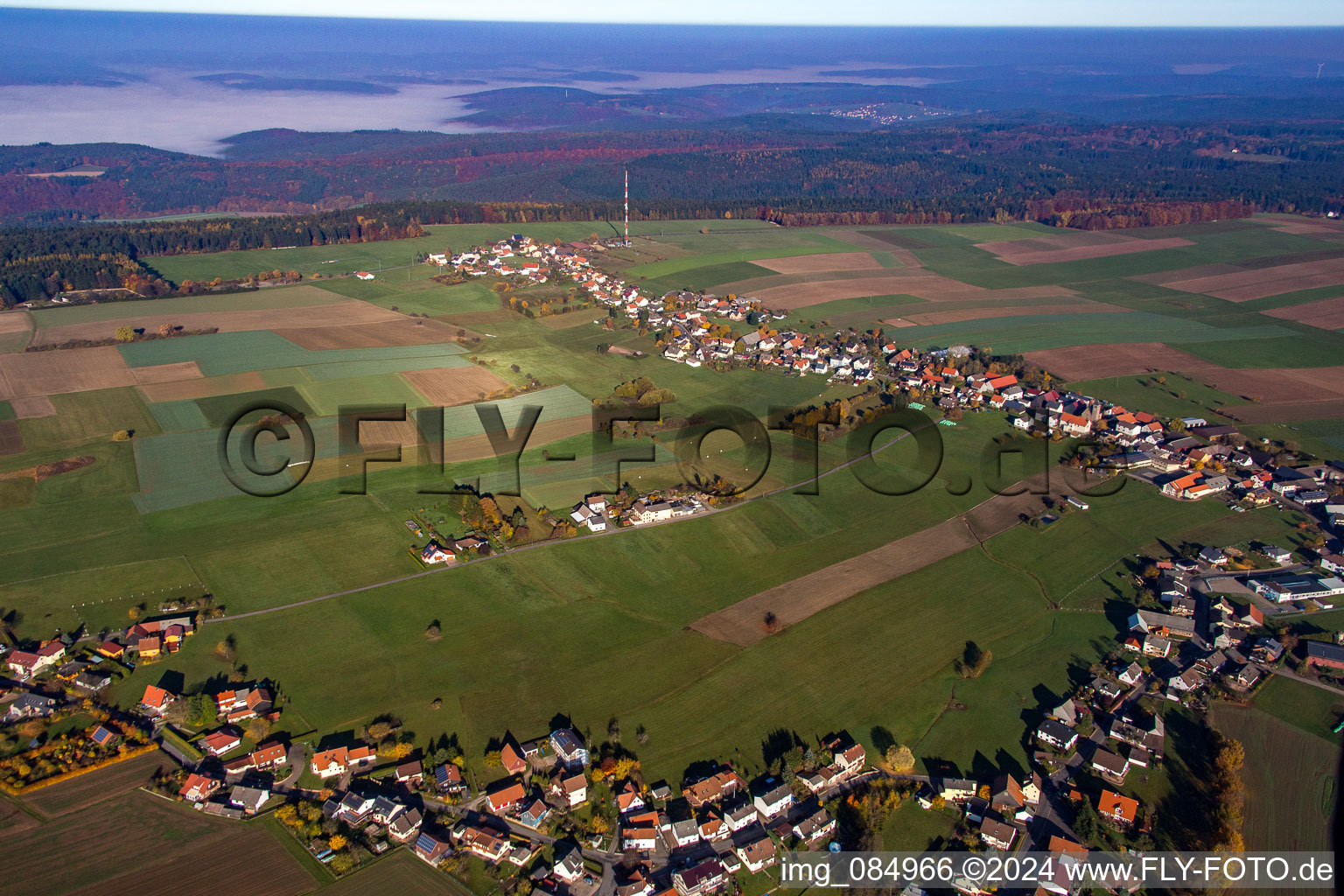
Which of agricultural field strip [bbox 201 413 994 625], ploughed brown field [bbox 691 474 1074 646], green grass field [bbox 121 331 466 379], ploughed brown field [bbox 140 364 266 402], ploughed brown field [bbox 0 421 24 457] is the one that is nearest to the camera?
ploughed brown field [bbox 691 474 1074 646]

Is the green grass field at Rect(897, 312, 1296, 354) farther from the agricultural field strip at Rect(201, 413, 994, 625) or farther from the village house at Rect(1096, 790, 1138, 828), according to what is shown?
the village house at Rect(1096, 790, 1138, 828)

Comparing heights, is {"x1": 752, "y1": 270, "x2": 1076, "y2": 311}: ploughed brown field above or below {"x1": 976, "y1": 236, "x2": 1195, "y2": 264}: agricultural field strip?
below

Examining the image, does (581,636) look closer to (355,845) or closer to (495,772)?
(495,772)

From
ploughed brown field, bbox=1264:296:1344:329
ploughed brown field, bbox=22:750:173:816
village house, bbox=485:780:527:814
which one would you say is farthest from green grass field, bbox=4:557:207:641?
ploughed brown field, bbox=1264:296:1344:329

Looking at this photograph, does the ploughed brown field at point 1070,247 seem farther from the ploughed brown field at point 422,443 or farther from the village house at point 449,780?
the village house at point 449,780

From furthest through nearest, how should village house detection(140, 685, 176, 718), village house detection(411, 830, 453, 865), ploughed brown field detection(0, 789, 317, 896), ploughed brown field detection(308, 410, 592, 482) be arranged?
ploughed brown field detection(308, 410, 592, 482) < village house detection(140, 685, 176, 718) < village house detection(411, 830, 453, 865) < ploughed brown field detection(0, 789, 317, 896)

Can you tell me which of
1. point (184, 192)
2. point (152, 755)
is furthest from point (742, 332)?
point (184, 192)
